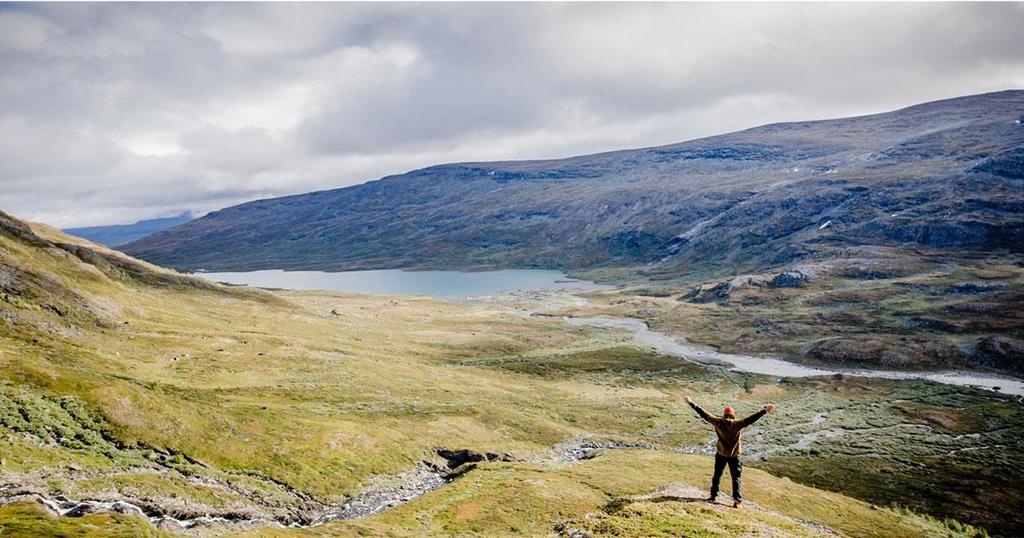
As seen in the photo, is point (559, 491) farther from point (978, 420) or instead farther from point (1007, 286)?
point (1007, 286)

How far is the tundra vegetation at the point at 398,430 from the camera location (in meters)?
36.1

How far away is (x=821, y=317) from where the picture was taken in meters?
184

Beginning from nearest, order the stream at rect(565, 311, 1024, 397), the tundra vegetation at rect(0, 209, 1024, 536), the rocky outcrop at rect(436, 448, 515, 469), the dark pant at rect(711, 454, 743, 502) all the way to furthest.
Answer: the dark pant at rect(711, 454, 743, 502) → the tundra vegetation at rect(0, 209, 1024, 536) → the rocky outcrop at rect(436, 448, 515, 469) → the stream at rect(565, 311, 1024, 397)

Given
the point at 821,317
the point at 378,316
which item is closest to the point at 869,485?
the point at 821,317

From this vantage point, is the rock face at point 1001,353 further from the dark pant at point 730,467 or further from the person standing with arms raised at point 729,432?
the person standing with arms raised at point 729,432

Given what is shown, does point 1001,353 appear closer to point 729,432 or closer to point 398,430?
point 398,430

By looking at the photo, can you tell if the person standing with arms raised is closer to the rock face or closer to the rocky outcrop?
the rocky outcrop

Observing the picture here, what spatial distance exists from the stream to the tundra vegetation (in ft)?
33.2

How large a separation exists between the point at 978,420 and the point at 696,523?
343 ft

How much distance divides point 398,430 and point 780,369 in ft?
390

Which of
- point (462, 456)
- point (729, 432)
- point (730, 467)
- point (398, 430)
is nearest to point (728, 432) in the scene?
point (729, 432)

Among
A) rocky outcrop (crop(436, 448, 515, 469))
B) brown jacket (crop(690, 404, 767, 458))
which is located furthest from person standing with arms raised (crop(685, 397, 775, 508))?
rocky outcrop (crop(436, 448, 515, 469))

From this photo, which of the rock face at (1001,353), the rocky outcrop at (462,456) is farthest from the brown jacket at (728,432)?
the rock face at (1001,353)

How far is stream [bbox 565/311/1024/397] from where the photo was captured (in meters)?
123
